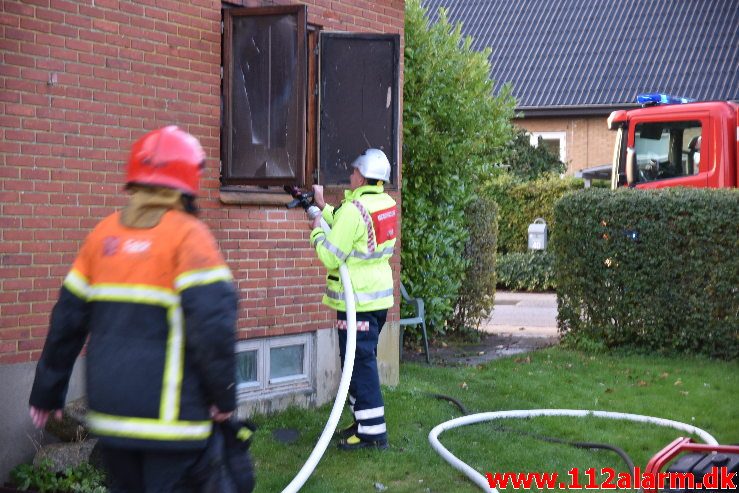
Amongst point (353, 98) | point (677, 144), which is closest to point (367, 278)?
point (353, 98)

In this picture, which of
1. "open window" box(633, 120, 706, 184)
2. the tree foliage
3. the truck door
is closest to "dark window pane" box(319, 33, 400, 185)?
the truck door

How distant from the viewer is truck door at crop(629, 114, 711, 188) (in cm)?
1413

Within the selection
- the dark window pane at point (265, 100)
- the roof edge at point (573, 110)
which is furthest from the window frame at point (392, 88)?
the roof edge at point (573, 110)

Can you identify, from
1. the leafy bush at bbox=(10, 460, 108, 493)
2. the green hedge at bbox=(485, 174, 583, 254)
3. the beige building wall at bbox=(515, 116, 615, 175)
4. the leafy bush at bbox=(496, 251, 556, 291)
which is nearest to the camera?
the leafy bush at bbox=(10, 460, 108, 493)

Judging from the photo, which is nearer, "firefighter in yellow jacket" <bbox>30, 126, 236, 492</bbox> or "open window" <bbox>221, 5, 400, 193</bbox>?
"firefighter in yellow jacket" <bbox>30, 126, 236, 492</bbox>

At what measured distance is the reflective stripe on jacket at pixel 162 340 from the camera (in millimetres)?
3570

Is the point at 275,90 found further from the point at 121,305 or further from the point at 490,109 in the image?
the point at 490,109

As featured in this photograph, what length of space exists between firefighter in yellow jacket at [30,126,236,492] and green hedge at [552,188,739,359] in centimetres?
833

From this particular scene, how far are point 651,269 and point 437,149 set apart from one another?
2.61m

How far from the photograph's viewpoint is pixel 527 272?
20688 mm

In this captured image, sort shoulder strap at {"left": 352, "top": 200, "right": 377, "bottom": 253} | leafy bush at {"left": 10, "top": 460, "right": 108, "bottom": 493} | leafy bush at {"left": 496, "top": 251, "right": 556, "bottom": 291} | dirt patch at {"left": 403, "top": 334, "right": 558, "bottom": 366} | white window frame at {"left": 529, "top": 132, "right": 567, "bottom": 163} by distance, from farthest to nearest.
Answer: white window frame at {"left": 529, "top": 132, "right": 567, "bottom": 163}, leafy bush at {"left": 496, "top": 251, "right": 556, "bottom": 291}, dirt patch at {"left": 403, "top": 334, "right": 558, "bottom": 366}, shoulder strap at {"left": 352, "top": 200, "right": 377, "bottom": 253}, leafy bush at {"left": 10, "top": 460, "right": 108, "bottom": 493}

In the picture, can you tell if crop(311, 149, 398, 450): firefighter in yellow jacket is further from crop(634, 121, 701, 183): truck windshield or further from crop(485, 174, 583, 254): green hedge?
crop(485, 174, 583, 254): green hedge

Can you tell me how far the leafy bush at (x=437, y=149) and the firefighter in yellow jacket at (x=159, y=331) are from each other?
7285 mm

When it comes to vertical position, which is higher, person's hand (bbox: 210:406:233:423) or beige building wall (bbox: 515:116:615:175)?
beige building wall (bbox: 515:116:615:175)
